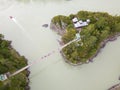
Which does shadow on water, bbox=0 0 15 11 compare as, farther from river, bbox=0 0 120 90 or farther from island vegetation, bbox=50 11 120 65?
island vegetation, bbox=50 11 120 65

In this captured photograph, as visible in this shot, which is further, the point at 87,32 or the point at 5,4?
the point at 5,4

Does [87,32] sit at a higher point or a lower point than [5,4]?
lower

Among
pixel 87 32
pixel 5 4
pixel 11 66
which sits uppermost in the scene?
pixel 5 4

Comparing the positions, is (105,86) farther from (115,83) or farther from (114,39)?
(114,39)

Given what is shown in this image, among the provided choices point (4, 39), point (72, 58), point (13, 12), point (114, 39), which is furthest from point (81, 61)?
point (13, 12)

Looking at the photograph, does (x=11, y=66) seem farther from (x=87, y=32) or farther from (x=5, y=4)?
(x=5, y=4)

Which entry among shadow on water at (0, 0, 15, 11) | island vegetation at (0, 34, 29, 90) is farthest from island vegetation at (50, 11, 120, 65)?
shadow on water at (0, 0, 15, 11)

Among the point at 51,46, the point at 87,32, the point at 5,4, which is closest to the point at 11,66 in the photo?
the point at 51,46

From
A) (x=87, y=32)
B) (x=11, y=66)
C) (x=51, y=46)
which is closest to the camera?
(x=11, y=66)
